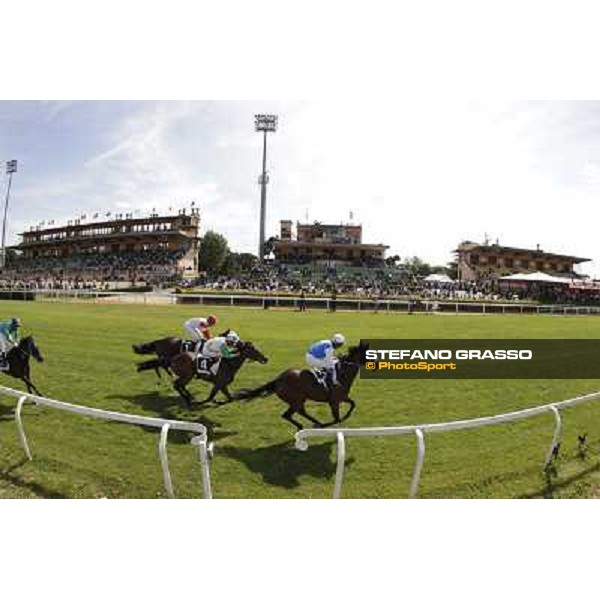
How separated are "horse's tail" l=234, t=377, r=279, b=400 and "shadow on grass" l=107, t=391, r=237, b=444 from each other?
35 cm

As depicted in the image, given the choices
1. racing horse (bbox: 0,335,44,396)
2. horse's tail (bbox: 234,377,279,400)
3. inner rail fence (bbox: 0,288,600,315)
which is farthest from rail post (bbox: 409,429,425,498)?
racing horse (bbox: 0,335,44,396)

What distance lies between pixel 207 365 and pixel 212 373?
107mm

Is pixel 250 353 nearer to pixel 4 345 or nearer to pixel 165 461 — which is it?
pixel 165 461

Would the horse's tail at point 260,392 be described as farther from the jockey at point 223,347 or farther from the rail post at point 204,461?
the rail post at point 204,461

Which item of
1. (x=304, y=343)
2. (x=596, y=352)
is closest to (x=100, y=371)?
(x=304, y=343)

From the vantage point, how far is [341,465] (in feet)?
11.8

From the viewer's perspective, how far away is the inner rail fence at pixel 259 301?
7.05 metres

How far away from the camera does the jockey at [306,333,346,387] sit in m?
4.68

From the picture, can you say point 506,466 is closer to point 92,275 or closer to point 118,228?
point 118,228

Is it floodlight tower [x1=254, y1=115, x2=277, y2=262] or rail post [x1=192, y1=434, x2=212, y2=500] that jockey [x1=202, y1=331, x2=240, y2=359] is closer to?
floodlight tower [x1=254, y1=115, x2=277, y2=262]

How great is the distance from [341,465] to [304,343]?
2.42 meters

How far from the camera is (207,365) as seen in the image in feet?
17.3

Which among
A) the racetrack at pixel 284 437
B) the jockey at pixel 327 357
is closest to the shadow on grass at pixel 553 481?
the racetrack at pixel 284 437

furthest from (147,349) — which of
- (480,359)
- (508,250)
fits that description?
(508,250)
